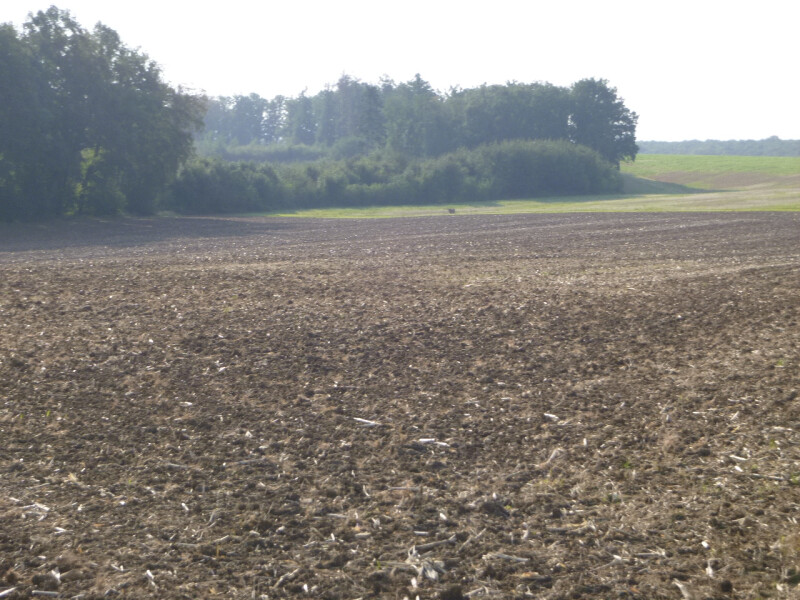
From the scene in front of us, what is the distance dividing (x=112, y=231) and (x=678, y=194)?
6533 centimetres

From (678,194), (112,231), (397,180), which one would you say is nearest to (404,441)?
(112,231)

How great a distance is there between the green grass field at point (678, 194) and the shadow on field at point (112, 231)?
16724 mm

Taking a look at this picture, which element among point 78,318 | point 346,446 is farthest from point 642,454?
point 78,318

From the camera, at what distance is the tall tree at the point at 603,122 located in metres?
116

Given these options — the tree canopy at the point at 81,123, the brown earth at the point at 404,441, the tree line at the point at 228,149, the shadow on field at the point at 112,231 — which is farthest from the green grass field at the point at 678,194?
the brown earth at the point at 404,441

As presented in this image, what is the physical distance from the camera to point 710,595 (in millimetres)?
4902

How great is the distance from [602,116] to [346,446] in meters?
117

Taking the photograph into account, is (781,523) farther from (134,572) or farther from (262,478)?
(134,572)

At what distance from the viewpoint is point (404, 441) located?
795 cm

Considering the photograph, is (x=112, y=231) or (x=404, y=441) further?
(x=112, y=231)

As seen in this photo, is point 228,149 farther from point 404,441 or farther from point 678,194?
point 404,441

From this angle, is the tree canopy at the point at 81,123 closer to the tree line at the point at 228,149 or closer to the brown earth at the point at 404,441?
the tree line at the point at 228,149

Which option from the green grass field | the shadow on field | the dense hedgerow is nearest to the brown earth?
the shadow on field

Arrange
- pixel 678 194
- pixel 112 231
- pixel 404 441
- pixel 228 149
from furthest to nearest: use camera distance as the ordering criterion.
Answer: pixel 228 149 < pixel 678 194 < pixel 112 231 < pixel 404 441
